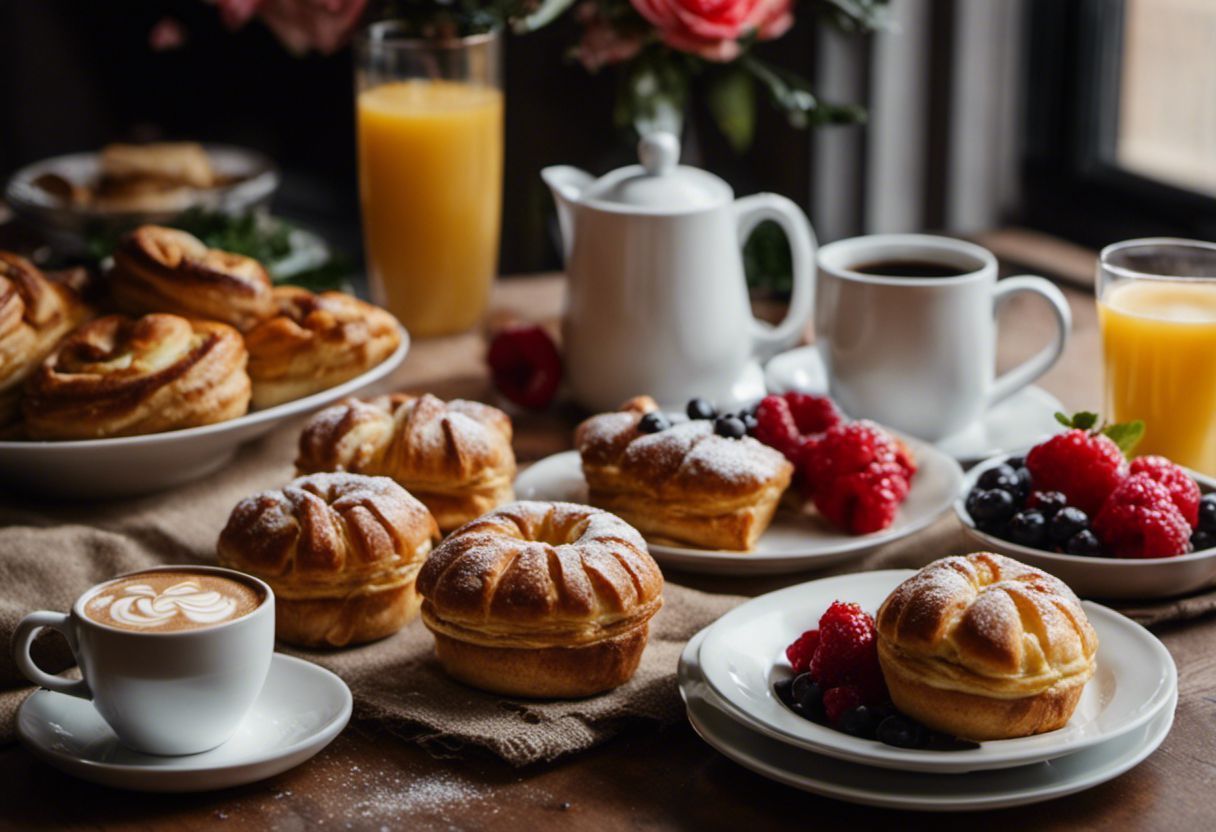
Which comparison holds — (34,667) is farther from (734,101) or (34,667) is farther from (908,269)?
(734,101)

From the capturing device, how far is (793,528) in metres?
1.51

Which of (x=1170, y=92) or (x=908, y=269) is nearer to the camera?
(x=908, y=269)

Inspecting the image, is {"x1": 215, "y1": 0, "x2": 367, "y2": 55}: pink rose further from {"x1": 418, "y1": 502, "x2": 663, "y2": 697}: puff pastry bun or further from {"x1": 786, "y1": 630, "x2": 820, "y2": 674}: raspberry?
{"x1": 786, "y1": 630, "x2": 820, "y2": 674}: raspberry

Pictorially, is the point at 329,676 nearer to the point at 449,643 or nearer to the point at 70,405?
the point at 449,643

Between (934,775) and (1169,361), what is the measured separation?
→ 2.24ft

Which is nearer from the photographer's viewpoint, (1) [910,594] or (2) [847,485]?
(1) [910,594]

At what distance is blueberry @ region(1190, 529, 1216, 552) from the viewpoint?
1343 millimetres

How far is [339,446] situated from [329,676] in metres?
0.33

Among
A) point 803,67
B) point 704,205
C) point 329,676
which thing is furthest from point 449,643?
point 803,67

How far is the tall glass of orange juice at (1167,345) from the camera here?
1.56 meters

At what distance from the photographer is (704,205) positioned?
1.75 metres

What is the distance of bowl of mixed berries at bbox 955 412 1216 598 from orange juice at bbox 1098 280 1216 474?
0.17m

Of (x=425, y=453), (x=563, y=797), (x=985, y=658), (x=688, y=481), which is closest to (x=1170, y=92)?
(x=688, y=481)

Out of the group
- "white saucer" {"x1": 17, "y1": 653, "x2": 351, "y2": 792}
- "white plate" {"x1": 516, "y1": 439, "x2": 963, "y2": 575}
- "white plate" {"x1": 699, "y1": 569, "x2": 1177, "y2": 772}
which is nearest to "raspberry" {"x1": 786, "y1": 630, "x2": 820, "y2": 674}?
"white plate" {"x1": 699, "y1": 569, "x2": 1177, "y2": 772}
